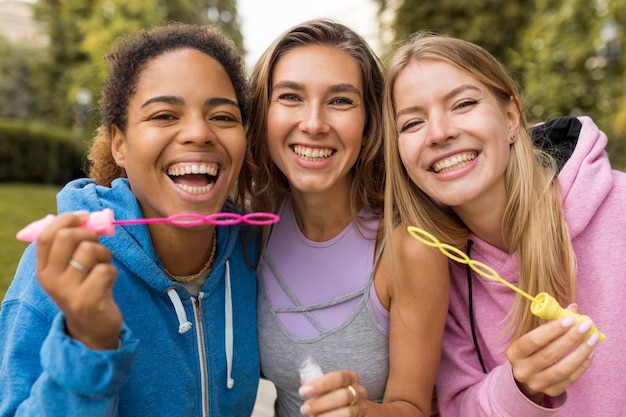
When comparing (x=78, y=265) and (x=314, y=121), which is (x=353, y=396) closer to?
(x=78, y=265)

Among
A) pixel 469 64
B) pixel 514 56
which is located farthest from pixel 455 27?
pixel 469 64

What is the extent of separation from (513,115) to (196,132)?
138 cm

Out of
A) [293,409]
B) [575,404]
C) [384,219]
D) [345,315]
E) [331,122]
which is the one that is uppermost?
[331,122]

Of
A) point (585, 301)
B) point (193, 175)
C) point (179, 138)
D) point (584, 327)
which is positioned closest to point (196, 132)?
point (179, 138)

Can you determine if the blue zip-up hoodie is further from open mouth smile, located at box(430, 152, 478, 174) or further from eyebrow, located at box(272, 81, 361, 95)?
open mouth smile, located at box(430, 152, 478, 174)

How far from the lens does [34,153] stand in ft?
53.8

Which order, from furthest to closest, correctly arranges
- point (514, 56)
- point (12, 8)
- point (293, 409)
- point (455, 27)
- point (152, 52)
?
point (12, 8) < point (455, 27) < point (514, 56) < point (293, 409) < point (152, 52)

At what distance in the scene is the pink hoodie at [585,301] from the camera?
2107 millimetres

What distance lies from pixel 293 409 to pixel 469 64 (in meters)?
1.77

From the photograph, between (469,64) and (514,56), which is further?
(514,56)

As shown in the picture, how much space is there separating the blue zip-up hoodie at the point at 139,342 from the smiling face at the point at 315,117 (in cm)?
43

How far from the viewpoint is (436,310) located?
233 cm

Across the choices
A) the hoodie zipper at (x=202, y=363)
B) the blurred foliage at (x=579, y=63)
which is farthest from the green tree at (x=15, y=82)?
the hoodie zipper at (x=202, y=363)

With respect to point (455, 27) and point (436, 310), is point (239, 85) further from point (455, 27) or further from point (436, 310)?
point (455, 27)
